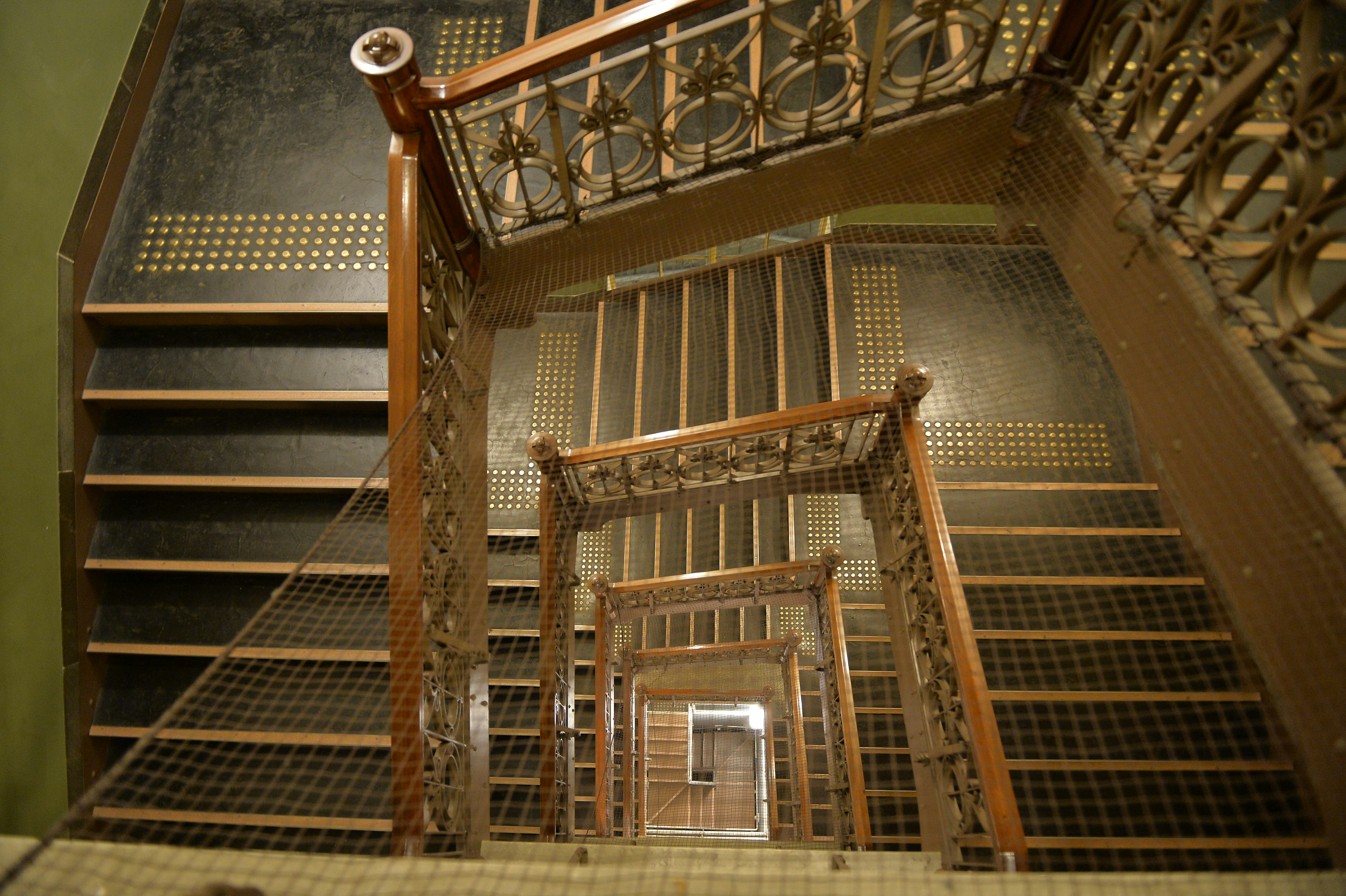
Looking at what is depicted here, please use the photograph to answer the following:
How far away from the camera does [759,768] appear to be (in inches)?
261

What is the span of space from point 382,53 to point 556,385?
8.89ft

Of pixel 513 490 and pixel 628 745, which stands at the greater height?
pixel 513 490

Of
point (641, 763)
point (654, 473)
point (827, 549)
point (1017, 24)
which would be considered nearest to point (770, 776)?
point (641, 763)

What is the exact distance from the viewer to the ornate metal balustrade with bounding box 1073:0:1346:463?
1.06 m

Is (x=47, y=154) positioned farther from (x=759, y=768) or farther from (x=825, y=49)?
(x=759, y=768)

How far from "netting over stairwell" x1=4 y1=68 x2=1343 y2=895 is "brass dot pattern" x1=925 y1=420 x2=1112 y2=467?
2 cm

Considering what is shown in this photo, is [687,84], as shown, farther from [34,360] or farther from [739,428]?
A: [34,360]

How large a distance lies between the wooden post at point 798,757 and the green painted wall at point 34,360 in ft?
12.8

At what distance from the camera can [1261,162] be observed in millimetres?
1393

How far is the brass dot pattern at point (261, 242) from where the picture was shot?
2676 millimetres

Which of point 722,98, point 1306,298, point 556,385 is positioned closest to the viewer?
point 1306,298

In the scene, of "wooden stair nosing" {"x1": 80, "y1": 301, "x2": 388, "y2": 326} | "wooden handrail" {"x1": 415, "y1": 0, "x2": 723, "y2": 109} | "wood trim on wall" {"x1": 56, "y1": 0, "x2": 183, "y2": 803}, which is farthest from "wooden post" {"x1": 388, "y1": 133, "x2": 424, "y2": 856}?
"wood trim on wall" {"x1": 56, "y1": 0, "x2": 183, "y2": 803}

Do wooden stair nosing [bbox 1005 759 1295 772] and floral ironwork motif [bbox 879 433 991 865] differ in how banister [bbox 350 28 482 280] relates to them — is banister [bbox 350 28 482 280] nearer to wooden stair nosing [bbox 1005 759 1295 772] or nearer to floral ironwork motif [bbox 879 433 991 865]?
floral ironwork motif [bbox 879 433 991 865]

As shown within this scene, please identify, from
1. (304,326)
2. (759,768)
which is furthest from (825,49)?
(759,768)
